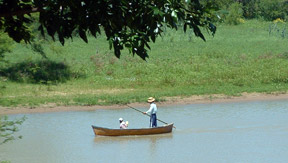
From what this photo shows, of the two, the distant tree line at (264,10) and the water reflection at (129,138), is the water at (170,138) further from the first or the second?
the distant tree line at (264,10)

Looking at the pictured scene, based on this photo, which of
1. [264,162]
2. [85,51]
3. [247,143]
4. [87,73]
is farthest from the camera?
[85,51]

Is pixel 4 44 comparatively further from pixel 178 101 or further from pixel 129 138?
pixel 129 138

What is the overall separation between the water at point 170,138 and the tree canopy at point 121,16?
31.5ft

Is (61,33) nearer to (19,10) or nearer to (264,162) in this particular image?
(19,10)

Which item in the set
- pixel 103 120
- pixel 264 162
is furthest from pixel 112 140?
pixel 264 162

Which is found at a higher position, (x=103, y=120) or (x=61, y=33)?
(x=61, y=33)

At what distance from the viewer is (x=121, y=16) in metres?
4.66

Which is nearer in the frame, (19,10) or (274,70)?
(19,10)

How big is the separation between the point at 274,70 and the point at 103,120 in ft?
32.9

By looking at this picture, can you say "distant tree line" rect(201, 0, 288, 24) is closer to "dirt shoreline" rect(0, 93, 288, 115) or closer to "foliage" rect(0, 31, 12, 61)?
"dirt shoreline" rect(0, 93, 288, 115)

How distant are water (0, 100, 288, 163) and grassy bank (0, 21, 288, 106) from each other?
1729 millimetres

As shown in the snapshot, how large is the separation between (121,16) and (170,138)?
12.7 meters

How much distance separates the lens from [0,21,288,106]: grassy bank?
2320cm

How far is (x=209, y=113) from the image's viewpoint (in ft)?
68.8
